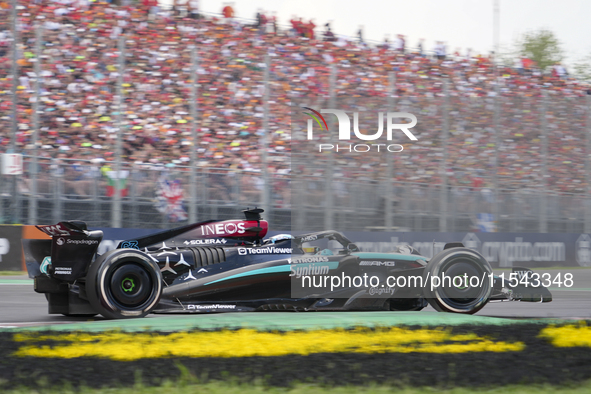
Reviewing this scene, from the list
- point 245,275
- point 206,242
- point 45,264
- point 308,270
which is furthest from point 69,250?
point 308,270

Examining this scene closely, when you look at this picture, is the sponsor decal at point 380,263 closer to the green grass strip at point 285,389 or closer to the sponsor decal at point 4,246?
the green grass strip at point 285,389

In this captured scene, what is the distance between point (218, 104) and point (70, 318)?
32.1 ft

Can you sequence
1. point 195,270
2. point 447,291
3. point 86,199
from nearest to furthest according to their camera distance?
point 195,270, point 447,291, point 86,199

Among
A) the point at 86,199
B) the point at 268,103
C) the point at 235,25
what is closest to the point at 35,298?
the point at 86,199

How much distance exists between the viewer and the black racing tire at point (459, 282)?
22.7 feet

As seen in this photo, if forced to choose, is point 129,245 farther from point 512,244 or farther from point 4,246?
point 512,244

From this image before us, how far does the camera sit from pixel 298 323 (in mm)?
6207

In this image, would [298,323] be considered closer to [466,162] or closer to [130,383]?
[130,383]

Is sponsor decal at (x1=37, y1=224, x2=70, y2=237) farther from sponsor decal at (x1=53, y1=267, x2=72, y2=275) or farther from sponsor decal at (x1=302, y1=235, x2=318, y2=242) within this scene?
sponsor decal at (x1=302, y1=235, x2=318, y2=242)

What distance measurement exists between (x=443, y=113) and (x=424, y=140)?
33.4 inches

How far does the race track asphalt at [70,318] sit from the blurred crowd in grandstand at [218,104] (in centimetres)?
374

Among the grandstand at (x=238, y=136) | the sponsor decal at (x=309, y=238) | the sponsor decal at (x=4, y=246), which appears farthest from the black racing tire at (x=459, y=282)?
the sponsor decal at (x=4, y=246)

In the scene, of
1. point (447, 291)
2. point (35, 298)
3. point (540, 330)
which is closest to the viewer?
point (540, 330)

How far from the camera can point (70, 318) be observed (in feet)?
22.4
